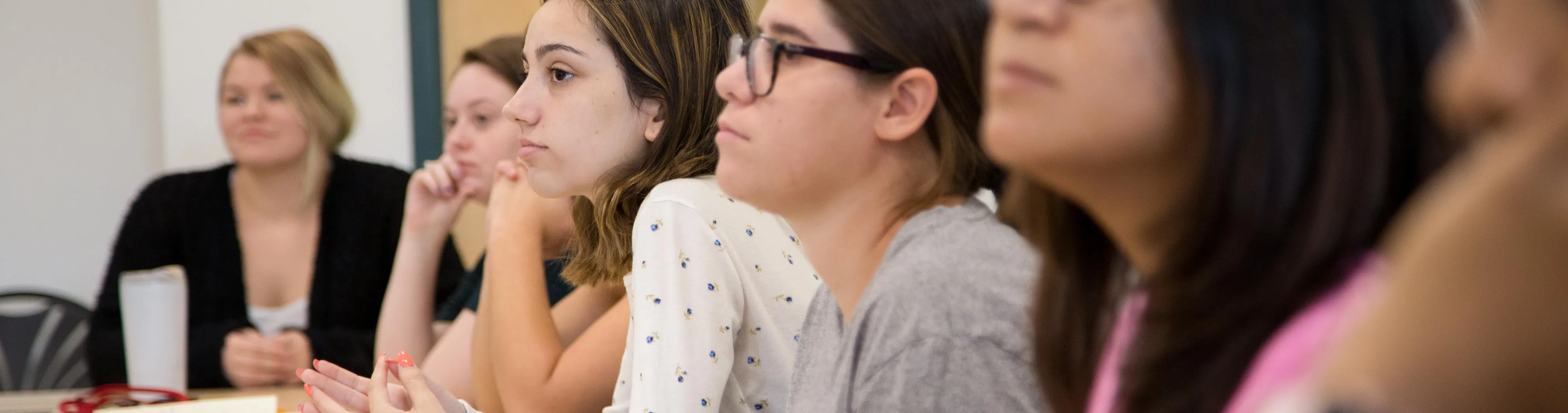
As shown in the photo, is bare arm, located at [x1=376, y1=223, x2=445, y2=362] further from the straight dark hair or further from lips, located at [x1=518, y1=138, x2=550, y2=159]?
the straight dark hair

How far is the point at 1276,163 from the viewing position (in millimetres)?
504

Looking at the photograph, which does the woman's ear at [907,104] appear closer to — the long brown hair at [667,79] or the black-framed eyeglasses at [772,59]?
the black-framed eyeglasses at [772,59]

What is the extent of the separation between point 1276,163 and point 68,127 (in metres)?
3.56

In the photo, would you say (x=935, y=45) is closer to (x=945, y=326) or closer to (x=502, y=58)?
(x=945, y=326)

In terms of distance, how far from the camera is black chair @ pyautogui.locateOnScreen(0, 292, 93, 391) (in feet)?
8.50

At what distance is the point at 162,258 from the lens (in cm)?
251

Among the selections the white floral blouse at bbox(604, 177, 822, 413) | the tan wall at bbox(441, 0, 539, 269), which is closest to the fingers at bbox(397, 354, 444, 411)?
the white floral blouse at bbox(604, 177, 822, 413)

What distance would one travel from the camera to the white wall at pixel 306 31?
3105 mm

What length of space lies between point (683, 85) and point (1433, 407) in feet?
3.87

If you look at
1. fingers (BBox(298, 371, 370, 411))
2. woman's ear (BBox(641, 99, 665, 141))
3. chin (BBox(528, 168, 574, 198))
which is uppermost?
woman's ear (BBox(641, 99, 665, 141))

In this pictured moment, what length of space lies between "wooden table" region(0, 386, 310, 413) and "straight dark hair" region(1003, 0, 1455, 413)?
141cm

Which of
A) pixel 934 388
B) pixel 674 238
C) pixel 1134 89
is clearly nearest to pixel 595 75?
pixel 674 238

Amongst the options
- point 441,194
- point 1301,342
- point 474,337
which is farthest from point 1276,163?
point 441,194

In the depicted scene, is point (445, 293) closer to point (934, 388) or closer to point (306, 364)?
point (306, 364)
